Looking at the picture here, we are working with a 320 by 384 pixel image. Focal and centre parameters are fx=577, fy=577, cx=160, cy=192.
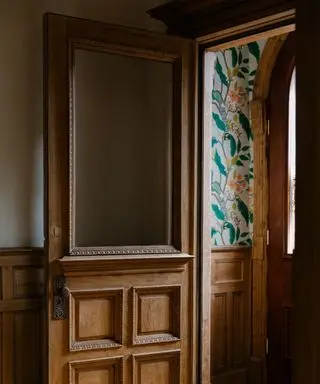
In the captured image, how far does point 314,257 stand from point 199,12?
2.42 meters

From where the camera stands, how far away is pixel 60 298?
2.36 m

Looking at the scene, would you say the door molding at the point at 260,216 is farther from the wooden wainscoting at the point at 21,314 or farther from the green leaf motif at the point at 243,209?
the wooden wainscoting at the point at 21,314

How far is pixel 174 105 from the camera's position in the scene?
2723mm

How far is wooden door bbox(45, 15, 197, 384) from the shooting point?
7.82 feet

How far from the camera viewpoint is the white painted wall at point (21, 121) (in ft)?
8.31

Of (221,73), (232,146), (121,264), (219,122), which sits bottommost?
(121,264)

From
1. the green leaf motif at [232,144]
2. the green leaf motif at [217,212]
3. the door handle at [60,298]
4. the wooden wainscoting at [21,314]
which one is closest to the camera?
the door handle at [60,298]

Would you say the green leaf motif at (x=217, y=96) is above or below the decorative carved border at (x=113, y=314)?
above

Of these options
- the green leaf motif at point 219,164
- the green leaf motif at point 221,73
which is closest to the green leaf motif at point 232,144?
the green leaf motif at point 219,164

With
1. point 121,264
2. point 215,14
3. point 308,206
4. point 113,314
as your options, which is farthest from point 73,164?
point 308,206

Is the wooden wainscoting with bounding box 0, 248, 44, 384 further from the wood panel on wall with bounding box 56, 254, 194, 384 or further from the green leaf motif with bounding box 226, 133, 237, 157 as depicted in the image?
the green leaf motif with bounding box 226, 133, 237, 157

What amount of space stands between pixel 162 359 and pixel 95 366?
1.07ft

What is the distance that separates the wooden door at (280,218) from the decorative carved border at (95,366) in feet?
4.26

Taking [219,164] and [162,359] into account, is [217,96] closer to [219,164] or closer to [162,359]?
[219,164]
